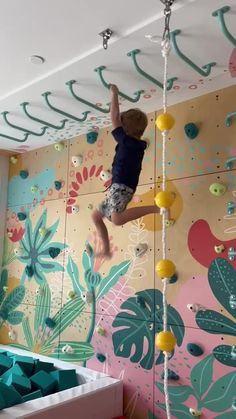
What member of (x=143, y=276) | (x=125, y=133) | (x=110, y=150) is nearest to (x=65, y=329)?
(x=143, y=276)

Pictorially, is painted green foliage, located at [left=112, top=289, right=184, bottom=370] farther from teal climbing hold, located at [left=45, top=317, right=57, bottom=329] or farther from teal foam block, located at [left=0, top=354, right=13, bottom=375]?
teal foam block, located at [left=0, top=354, right=13, bottom=375]

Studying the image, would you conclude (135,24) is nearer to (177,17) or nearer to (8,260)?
(177,17)

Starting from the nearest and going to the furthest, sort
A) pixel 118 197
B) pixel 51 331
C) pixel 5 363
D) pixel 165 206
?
1. pixel 165 206
2. pixel 118 197
3. pixel 5 363
4. pixel 51 331

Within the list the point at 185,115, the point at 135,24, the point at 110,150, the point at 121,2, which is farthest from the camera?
the point at 110,150

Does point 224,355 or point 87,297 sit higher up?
point 87,297

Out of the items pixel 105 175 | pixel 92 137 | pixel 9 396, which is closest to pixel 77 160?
pixel 92 137

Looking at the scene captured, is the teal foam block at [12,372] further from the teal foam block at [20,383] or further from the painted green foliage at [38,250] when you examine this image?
the painted green foliage at [38,250]

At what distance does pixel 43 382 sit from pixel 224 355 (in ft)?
3.59

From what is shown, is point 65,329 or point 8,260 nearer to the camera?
point 65,329

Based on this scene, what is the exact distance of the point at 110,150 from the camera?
252cm

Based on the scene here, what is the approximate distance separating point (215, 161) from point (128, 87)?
0.60 metres

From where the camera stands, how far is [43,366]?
2.49m

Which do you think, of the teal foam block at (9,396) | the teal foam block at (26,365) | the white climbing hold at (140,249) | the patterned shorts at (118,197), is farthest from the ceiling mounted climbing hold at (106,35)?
the teal foam block at (26,365)

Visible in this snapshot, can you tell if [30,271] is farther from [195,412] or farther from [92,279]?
[195,412]
